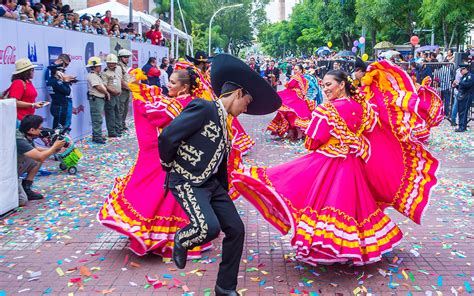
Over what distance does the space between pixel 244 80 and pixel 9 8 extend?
24.3 ft

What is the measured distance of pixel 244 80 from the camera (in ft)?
12.2

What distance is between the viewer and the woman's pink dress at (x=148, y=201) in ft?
15.5

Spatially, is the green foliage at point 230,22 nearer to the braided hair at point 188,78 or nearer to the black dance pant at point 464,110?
the black dance pant at point 464,110

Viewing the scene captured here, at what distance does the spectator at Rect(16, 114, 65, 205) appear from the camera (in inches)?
251

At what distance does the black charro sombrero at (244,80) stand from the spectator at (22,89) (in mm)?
4915

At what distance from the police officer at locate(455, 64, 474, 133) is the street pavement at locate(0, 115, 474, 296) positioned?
22.6 ft

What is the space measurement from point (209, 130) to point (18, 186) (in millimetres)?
4067

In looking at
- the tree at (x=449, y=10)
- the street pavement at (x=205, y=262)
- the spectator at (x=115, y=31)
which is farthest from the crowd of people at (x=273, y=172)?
the tree at (x=449, y=10)

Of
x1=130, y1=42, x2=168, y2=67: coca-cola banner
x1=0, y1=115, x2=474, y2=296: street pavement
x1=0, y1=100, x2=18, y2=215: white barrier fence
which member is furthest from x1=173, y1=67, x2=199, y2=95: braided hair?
x1=130, y1=42, x2=168, y2=67: coca-cola banner

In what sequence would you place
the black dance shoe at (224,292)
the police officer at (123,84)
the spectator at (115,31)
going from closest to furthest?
the black dance shoe at (224,292) → the police officer at (123,84) → the spectator at (115,31)

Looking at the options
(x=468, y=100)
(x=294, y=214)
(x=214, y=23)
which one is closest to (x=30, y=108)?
(x=294, y=214)

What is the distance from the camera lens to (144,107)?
476cm

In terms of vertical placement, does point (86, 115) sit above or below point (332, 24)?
below

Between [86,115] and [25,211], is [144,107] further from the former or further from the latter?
[86,115]
